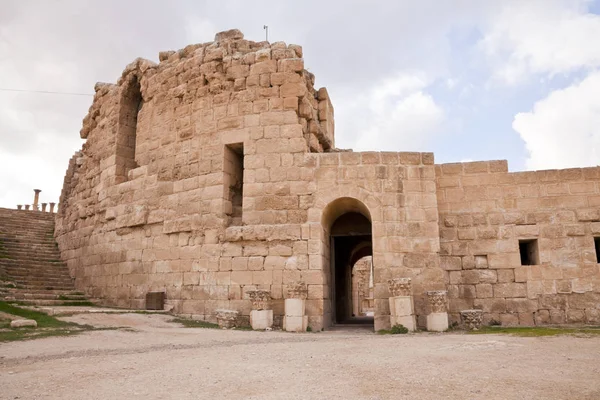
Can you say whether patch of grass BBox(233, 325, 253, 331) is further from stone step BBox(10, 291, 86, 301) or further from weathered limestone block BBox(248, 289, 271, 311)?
stone step BBox(10, 291, 86, 301)

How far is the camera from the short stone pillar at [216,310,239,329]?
28.5ft

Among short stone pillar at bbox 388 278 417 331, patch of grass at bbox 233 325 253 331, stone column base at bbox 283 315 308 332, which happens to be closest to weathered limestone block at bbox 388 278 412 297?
short stone pillar at bbox 388 278 417 331

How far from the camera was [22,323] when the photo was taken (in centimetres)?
725

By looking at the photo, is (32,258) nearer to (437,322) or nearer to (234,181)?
(234,181)

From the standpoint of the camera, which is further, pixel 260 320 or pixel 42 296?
pixel 42 296

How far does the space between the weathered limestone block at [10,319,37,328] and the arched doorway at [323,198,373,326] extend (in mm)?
5484

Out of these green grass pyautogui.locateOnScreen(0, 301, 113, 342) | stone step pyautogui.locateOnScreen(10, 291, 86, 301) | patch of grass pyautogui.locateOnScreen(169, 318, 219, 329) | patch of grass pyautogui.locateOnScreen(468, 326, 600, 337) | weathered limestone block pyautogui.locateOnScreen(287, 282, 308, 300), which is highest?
weathered limestone block pyautogui.locateOnScreen(287, 282, 308, 300)

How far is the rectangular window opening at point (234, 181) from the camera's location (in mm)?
10078

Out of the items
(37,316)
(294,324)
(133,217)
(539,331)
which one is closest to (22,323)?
(37,316)

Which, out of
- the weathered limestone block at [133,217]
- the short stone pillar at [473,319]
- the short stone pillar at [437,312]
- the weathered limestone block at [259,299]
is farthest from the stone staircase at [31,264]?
the short stone pillar at [473,319]

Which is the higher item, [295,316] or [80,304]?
[80,304]

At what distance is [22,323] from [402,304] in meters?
6.25

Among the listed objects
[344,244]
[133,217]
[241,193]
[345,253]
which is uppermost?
[241,193]

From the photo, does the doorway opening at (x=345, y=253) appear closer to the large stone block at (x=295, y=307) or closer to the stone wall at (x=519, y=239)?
the large stone block at (x=295, y=307)
